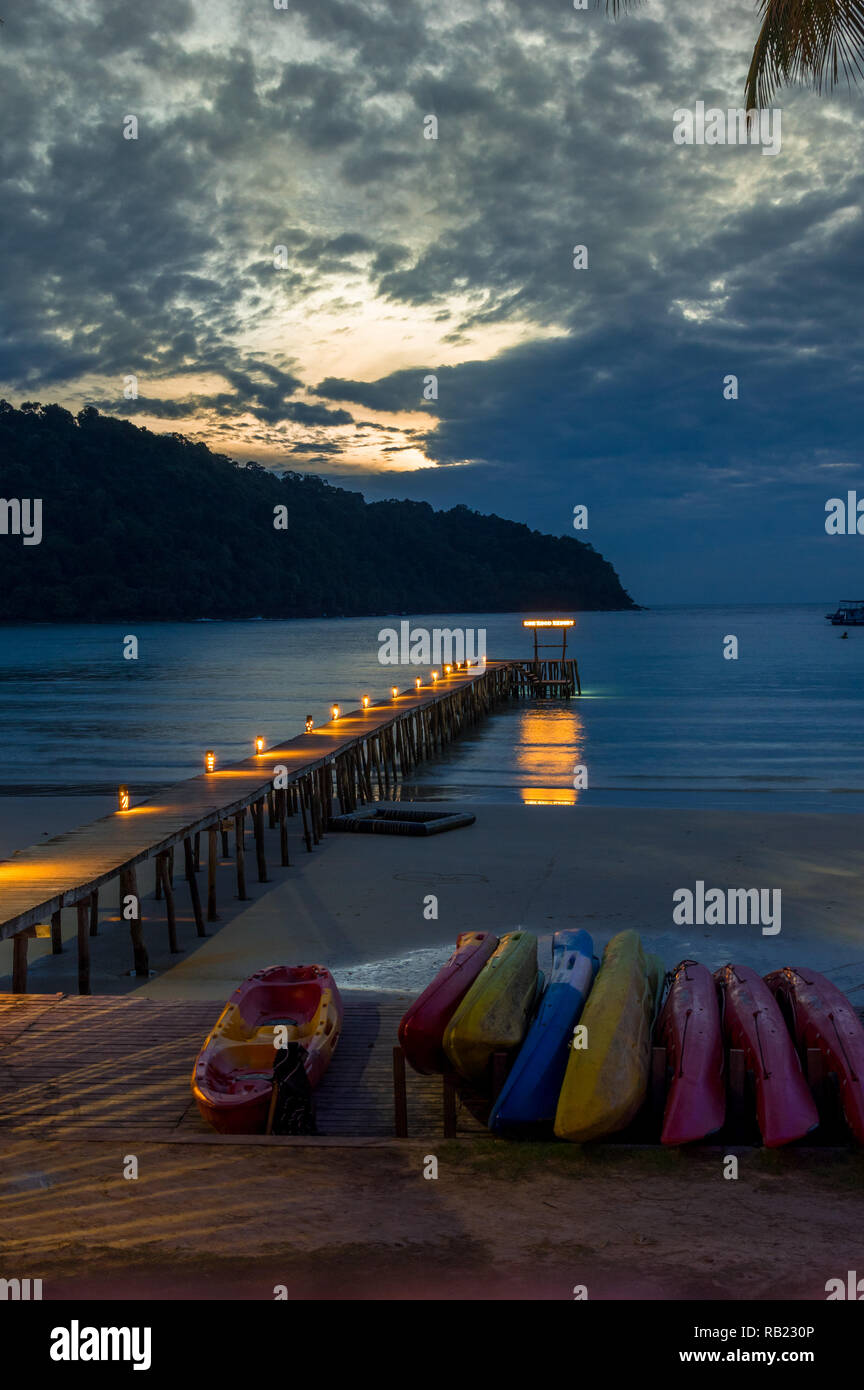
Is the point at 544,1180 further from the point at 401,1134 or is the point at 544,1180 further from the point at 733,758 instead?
the point at 733,758

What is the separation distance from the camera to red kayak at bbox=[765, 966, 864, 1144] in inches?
217

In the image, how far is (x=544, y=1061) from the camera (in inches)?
232

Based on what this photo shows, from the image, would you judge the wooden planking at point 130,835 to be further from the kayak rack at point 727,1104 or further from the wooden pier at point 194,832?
the kayak rack at point 727,1104

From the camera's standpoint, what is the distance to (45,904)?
8516 millimetres

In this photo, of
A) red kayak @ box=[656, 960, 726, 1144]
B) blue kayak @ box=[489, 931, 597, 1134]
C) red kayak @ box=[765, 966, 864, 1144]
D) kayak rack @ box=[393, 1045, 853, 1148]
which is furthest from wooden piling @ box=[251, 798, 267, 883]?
kayak rack @ box=[393, 1045, 853, 1148]


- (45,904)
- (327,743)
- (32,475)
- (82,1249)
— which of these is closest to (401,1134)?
(82,1249)

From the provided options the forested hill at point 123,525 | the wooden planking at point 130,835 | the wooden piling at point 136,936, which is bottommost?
the wooden piling at point 136,936

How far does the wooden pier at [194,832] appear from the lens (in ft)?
29.9

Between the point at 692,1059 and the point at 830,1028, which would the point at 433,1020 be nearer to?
the point at 692,1059

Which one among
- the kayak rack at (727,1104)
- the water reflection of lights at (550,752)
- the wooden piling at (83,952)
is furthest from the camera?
the water reflection of lights at (550,752)

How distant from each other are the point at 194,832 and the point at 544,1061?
266 inches

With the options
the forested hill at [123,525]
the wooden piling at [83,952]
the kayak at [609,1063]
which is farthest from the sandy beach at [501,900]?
the forested hill at [123,525]

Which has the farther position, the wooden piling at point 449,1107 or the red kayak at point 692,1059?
the wooden piling at point 449,1107

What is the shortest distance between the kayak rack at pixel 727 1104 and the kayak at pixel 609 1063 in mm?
157
